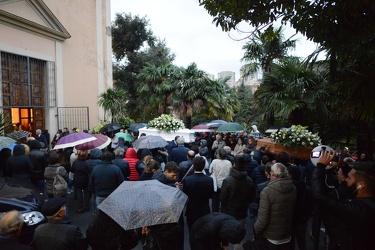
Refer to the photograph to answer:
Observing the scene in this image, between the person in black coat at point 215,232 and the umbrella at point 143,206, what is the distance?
0.28 meters

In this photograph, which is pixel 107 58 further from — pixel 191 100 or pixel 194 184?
pixel 194 184

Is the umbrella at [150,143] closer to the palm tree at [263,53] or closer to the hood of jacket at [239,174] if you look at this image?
the hood of jacket at [239,174]

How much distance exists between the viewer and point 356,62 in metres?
4.91

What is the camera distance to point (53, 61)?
14.0m

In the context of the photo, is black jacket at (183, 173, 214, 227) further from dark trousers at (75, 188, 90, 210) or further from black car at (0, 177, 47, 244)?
dark trousers at (75, 188, 90, 210)

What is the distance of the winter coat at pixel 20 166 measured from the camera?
5.61m

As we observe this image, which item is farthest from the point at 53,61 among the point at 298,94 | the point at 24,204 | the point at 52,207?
the point at 52,207

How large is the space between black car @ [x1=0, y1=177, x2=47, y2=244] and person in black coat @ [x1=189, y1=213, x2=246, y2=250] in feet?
8.00

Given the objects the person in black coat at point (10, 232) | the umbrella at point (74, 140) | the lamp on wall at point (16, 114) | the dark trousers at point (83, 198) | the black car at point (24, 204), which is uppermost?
the lamp on wall at point (16, 114)

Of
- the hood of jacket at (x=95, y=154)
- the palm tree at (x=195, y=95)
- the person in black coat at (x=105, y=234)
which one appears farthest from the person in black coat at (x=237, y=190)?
the palm tree at (x=195, y=95)

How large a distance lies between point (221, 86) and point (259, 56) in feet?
12.7

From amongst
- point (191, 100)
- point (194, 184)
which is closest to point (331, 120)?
point (194, 184)

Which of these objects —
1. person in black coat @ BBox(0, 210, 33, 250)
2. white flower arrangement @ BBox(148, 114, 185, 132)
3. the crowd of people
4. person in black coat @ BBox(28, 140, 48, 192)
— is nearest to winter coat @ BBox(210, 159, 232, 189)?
the crowd of people

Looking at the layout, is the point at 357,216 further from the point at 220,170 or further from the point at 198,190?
the point at 220,170
